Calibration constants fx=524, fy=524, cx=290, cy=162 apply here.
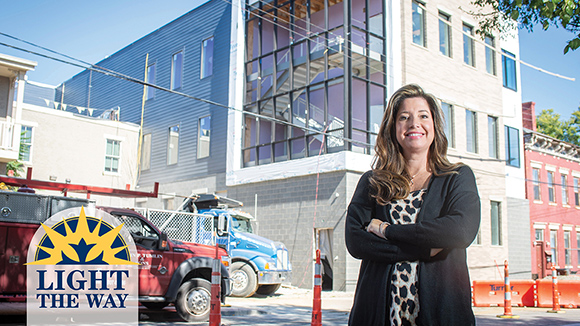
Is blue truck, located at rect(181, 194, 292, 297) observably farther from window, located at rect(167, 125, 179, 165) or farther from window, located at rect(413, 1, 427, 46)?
window, located at rect(413, 1, 427, 46)

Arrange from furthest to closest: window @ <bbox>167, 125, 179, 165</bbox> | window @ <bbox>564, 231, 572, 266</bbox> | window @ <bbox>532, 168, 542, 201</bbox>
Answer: window @ <bbox>564, 231, 572, 266</bbox>, window @ <bbox>532, 168, 542, 201</bbox>, window @ <bbox>167, 125, 179, 165</bbox>

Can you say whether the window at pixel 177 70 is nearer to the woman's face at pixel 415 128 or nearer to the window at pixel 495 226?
the window at pixel 495 226

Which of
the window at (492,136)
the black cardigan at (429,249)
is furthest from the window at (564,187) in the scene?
the black cardigan at (429,249)

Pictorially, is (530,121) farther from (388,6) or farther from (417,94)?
(417,94)

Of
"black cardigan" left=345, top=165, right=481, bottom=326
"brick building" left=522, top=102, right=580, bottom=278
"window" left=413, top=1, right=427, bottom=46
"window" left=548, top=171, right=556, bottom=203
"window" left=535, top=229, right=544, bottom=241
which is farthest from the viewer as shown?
"window" left=548, top=171, right=556, bottom=203

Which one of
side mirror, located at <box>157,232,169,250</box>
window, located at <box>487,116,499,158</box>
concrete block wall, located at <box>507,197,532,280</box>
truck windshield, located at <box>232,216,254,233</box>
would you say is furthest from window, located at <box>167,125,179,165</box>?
side mirror, located at <box>157,232,169,250</box>

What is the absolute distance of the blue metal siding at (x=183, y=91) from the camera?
2580 cm

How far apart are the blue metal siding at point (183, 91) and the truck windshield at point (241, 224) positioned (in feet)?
26.7

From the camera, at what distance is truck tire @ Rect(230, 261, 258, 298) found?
15.6 m

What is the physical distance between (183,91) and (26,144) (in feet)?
26.6

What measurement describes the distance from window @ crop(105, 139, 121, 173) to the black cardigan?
88.4 feet

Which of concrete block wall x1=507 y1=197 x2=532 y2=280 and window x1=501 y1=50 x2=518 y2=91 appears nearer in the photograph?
concrete block wall x1=507 y1=197 x2=532 y2=280

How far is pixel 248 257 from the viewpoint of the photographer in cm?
1589

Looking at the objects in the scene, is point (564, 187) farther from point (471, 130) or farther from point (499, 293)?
point (499, 293)
